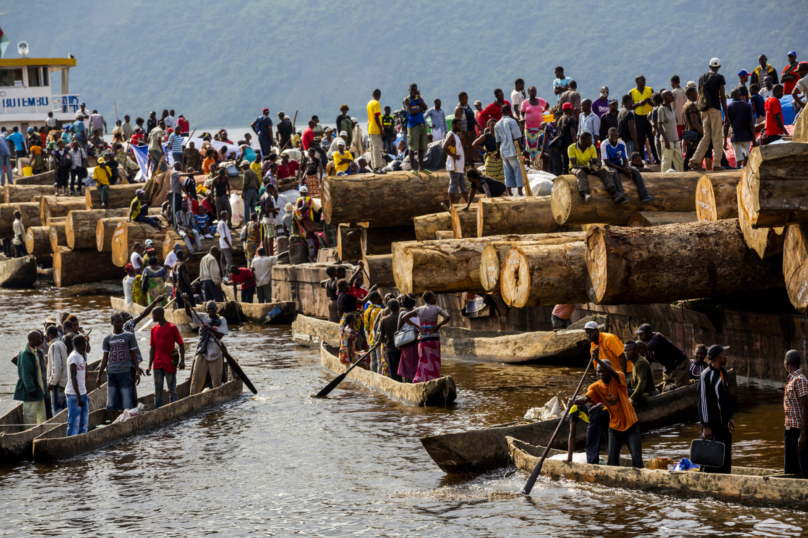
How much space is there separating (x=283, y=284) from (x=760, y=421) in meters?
13.3

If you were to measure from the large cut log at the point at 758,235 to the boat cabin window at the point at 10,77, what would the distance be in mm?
40143

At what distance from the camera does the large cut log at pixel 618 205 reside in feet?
51.1

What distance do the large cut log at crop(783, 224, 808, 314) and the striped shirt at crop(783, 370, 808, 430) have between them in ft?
9.56

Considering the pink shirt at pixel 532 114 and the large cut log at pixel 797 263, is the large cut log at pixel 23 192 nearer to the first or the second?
the pink shirt at pixel 532 114

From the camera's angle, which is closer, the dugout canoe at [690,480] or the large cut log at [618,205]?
the dugout canoe at [690,480]

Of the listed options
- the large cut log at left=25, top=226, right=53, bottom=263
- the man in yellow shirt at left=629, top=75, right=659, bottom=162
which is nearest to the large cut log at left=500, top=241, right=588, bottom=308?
the man in yellow shirt at left=629, top=75, right=659, bottom=162

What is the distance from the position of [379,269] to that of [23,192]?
21.9 metres

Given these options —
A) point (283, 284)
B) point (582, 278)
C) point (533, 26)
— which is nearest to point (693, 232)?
point (582, 278)

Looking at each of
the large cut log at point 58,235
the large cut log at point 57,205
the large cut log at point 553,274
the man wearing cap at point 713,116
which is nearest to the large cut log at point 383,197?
the man wearing cap at point 713,116

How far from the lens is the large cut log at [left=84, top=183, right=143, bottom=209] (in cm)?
3141

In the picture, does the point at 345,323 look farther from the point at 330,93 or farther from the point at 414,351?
the point at 330,93

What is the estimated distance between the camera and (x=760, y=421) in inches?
481

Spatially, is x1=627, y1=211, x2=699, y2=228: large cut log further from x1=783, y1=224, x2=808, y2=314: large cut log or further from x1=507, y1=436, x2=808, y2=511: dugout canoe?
x1=507, y1=436, x2=808, y2=511: dugout canoe

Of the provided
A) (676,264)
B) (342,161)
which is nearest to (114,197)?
(342,161)
